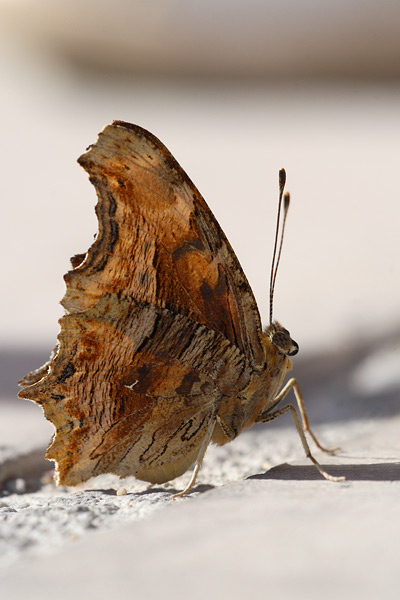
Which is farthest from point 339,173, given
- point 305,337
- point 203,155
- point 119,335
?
point 119,335

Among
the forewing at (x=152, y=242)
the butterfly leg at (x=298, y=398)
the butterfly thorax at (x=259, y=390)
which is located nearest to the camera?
the forewing at (x=152, y=242)

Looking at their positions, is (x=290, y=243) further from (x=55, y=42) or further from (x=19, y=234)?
(x=55, y=42)

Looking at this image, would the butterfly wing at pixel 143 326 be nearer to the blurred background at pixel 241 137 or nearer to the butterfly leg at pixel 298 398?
the butterfly leg at pixel 298 398

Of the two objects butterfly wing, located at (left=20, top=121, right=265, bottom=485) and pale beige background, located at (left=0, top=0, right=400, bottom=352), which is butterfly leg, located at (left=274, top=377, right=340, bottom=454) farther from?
pale beige background, located at (left=0, top=0, right=400, bottom=352)

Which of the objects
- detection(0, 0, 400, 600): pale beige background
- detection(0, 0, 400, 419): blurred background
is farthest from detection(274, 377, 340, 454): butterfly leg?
detection(0, 0, 400, 419): blurred background

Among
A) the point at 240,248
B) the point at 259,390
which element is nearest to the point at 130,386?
the point at 259,390

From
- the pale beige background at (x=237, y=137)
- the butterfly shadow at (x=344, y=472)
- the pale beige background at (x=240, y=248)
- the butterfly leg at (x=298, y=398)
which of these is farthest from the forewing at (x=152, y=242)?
the pale beige background at (x=237, y=137)

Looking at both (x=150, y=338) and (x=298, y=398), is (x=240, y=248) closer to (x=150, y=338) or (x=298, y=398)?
(x=298, y=398)
